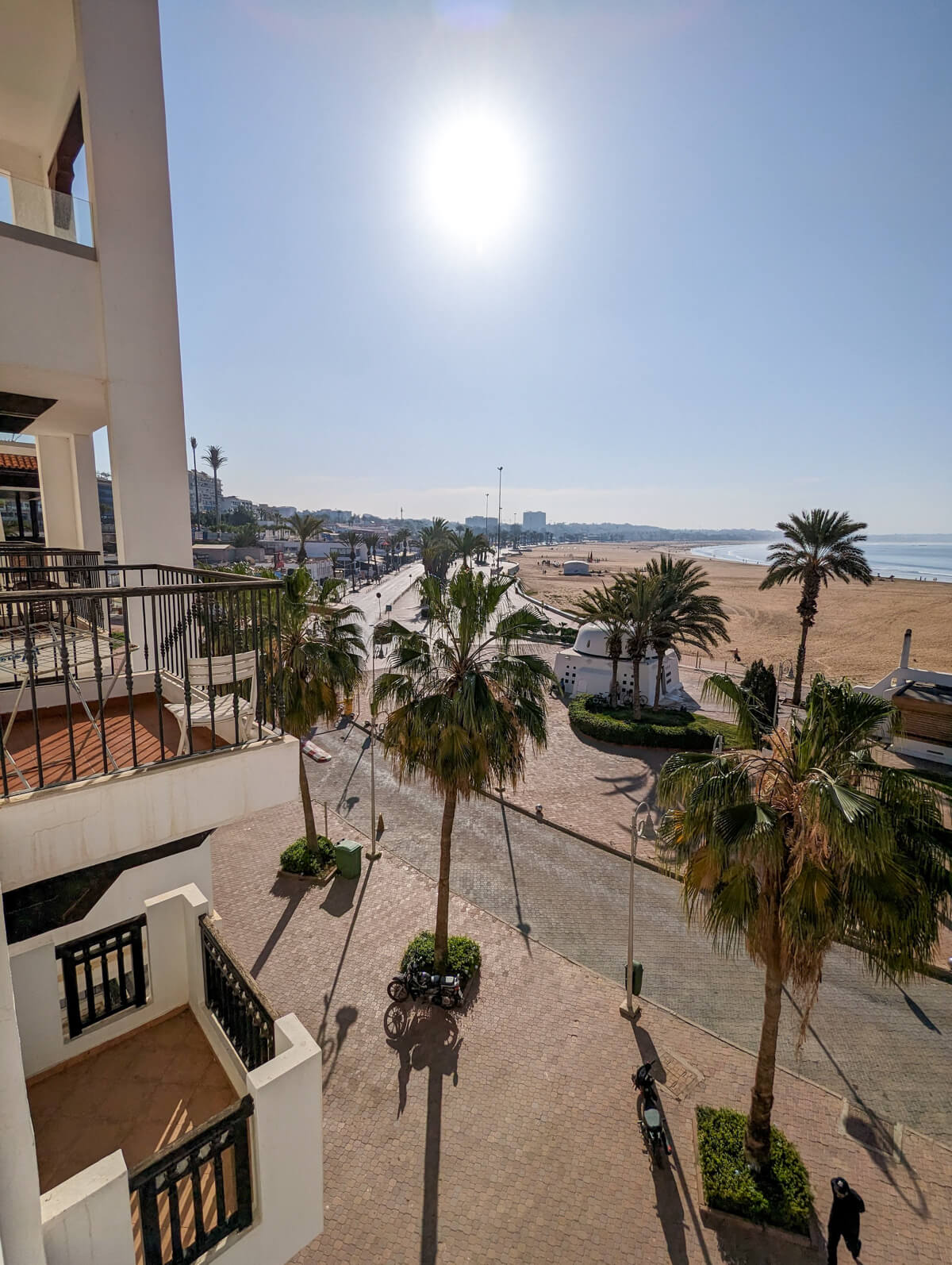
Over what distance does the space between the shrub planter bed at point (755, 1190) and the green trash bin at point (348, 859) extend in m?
9.21

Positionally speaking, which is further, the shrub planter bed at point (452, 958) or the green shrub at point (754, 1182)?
the shrub planter bed at point (452, 958)

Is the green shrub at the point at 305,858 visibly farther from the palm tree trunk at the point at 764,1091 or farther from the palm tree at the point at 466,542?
the palm tree at the point at 466,542

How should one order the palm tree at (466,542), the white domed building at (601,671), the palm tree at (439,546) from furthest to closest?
the palm tree at (439,546)
the palm tree at (466,542)
the white domed building at (601,671)

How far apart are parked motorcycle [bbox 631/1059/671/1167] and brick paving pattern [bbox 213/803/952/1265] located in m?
0.17

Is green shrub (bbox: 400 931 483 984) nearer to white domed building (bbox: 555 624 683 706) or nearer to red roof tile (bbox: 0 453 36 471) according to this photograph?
red roof tile (bbox: 0 453 36 471)

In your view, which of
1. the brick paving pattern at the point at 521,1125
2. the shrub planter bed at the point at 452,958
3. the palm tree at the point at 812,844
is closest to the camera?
the palm tree at the point at 812,844

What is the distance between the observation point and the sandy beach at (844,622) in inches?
1545

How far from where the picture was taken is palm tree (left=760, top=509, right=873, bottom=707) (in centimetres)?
2827

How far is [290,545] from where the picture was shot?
97000 mm

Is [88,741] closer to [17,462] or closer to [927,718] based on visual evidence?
[17,462]

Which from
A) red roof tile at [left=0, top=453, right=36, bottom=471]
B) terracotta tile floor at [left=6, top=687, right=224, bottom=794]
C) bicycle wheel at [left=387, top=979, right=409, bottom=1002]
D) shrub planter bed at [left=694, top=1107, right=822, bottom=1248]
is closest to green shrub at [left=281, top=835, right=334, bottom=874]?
bicycle wheel at [left=387, top=979, right=409, bottom=1002]

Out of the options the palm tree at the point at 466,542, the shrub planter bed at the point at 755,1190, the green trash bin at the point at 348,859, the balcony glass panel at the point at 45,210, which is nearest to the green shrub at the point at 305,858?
the green trash bin at the point at 348,859

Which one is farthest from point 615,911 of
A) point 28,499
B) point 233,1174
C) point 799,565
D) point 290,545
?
point 290,545

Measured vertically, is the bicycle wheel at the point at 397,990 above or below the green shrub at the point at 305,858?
below
